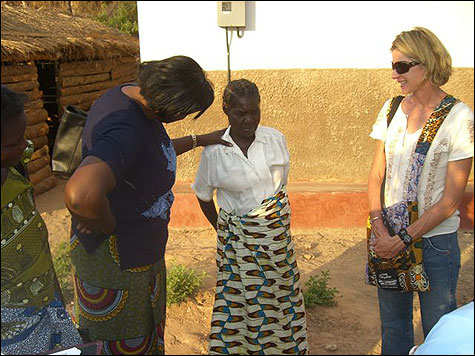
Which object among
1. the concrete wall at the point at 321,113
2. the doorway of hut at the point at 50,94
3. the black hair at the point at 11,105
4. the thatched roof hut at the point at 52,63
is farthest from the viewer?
the doorway of hut at the point at 50,94

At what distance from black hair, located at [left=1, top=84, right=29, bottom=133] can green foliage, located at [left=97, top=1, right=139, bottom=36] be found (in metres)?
12.8

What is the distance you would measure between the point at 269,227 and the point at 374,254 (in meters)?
0.57

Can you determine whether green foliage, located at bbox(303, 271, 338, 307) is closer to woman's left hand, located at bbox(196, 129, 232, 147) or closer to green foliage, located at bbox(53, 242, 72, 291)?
woman's left hand, located at bbox(196, 129, 232, 147)

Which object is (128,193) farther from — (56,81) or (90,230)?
(56,81)

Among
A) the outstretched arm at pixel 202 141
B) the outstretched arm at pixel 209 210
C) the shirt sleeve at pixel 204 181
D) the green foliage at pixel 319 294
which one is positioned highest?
the outstretched arm at pixel 202 141

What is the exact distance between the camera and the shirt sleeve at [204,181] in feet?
9.19

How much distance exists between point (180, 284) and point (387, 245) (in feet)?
6.63

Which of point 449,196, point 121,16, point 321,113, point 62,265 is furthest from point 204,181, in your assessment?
point 121,16

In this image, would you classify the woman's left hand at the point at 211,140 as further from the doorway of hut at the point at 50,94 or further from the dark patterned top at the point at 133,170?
the doorway of hut at the point at 50,94

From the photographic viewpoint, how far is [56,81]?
28.9 feet

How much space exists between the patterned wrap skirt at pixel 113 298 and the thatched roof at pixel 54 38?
18.0 feet

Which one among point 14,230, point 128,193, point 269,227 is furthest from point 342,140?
point 14,230

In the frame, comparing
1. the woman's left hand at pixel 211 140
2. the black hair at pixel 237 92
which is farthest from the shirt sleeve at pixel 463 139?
the woman's left hand at pixel 211 140

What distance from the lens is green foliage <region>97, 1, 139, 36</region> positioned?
14.1 metres
